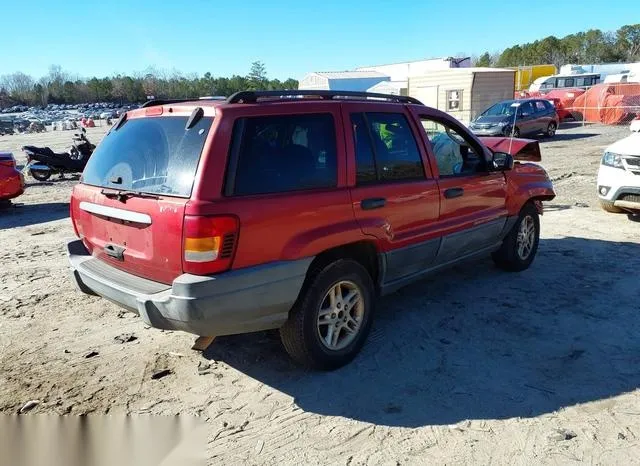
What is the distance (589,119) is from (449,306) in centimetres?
2837

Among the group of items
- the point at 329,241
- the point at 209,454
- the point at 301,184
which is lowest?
the point at 209,454

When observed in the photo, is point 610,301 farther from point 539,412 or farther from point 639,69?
point 639,69

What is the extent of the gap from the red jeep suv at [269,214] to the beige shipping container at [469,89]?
75.2 ft

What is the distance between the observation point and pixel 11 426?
3221mm

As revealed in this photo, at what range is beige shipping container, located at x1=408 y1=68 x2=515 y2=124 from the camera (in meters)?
26.3

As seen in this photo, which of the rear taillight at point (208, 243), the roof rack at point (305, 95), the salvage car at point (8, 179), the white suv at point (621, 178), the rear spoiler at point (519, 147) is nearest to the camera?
the rear taillight at point (208, 243)

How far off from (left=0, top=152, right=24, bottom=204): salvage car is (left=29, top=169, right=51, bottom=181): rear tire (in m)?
4.15

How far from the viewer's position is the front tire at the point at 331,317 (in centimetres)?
347

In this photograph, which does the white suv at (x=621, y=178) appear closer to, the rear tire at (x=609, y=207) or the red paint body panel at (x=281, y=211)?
the rear tire at (x=609, y=207)

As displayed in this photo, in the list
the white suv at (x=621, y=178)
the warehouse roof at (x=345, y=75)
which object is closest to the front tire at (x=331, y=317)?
the white suv at (x=621, y=178)

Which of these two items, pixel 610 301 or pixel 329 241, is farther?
pixel 610 301

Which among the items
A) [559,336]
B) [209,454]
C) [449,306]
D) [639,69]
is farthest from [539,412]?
[639,69]

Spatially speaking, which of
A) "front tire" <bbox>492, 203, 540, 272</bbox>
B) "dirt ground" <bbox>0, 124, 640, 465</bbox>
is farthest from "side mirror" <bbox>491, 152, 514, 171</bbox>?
"dirt ground" <bbox>0, 124, 640, 465</bbox>

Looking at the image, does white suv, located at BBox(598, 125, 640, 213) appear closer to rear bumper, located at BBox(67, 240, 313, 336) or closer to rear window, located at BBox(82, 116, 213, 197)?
rear bumper, located at BBox(67, 240, 313, 336)
